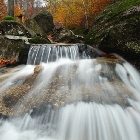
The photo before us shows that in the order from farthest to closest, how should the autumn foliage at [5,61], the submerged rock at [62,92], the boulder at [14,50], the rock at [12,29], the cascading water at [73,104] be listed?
the rock at [12,29] < the boulder at [14,50] < the autumn foliage at [5,61] < the submerged rock at [62,92] < the cascading water at [73,104]

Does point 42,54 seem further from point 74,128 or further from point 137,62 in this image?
point 74,128

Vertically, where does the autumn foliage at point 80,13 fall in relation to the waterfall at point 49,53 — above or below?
above

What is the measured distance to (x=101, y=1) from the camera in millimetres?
15156

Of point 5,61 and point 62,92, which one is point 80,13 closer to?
point 5,61

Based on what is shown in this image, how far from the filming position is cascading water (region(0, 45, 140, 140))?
3.43 metres

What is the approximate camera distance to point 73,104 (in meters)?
3.99

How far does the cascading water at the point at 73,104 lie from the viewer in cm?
343

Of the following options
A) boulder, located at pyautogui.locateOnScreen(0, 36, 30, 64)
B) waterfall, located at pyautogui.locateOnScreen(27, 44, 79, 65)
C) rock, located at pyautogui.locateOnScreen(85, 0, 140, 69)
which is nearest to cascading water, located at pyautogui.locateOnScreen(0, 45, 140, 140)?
rock, located at pyautogui.locateOnScreen(85, 0, 140, 69)

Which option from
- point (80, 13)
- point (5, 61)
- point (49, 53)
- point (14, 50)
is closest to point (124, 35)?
point (49, 53)

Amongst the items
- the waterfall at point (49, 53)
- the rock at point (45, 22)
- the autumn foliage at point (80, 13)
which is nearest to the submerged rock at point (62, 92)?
the waterfall at point (49, 53)

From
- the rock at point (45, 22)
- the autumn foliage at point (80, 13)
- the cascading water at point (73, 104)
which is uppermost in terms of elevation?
the autumn foliage at point (80, 13)

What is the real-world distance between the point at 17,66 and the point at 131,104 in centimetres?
481

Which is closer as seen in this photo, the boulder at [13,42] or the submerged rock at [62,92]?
the submerged rock at [62,92]

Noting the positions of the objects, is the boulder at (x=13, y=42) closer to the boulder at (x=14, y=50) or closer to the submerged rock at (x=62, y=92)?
the boulder at (x=14, y=50)
